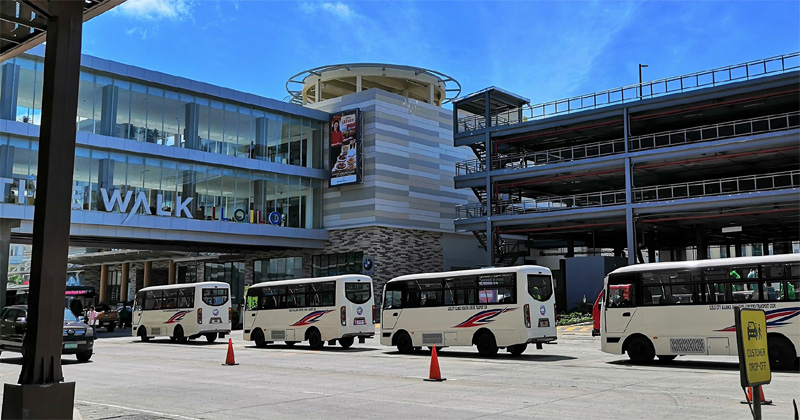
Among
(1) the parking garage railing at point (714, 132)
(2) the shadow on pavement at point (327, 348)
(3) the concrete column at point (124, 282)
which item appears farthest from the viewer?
(3) the concrete column at point (124, 282)

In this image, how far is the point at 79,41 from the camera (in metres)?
8.30

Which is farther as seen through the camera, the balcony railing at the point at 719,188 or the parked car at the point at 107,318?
the parked car at the point at 107,318

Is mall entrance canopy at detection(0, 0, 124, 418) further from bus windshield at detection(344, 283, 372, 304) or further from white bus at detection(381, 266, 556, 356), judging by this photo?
bus windshield at detection(344, 283, 372, 304)

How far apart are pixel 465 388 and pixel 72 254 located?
186 feet

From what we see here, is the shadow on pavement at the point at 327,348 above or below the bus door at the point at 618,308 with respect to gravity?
below

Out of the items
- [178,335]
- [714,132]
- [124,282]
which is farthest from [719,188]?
[124,282]

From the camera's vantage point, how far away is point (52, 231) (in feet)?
26.1

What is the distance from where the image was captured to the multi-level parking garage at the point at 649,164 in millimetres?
36219

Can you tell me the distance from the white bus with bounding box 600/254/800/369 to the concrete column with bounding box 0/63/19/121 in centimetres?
2914

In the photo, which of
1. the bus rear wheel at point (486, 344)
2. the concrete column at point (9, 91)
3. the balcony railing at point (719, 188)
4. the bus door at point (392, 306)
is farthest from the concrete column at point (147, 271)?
the bus rear wheel at point (486, 344)

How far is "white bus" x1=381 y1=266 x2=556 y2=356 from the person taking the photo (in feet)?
70.2

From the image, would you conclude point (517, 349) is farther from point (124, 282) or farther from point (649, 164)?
point (124, 282)

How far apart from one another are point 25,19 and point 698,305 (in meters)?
16.0

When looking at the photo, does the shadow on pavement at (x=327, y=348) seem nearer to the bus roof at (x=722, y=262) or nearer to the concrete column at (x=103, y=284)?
the bus roof at (x=722, y=262)
